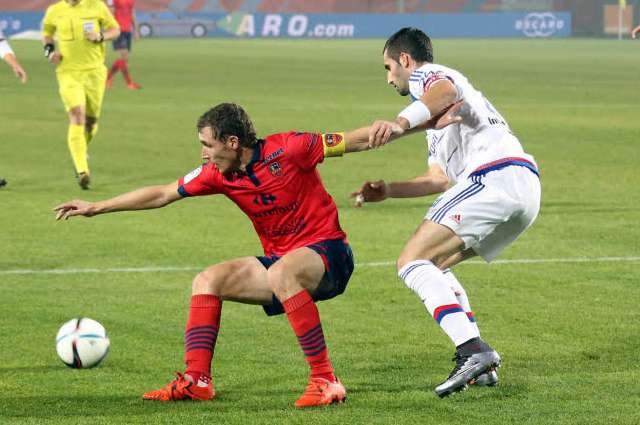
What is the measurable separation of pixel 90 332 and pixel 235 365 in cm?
82

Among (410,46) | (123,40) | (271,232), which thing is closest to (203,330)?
(271,232)

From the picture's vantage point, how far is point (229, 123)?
6676 mm

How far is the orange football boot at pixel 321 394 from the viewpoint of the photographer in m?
6.55

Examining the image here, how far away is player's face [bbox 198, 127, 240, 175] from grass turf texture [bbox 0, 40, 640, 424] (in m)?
1.18

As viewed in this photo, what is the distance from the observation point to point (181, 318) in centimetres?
884

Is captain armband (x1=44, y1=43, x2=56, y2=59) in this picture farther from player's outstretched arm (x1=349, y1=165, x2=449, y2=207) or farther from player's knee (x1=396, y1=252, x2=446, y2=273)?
player's knee (x1=396, y1=252, x2=446, y2=273)

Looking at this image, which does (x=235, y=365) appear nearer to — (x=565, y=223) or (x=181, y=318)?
(x=181, y=318)

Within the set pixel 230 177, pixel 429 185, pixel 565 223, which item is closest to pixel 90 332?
pixel 230 177

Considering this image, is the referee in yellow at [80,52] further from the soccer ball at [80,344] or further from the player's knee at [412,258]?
the player's knee at [412,258]

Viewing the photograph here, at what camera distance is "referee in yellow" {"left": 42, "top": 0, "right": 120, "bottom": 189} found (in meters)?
16.0

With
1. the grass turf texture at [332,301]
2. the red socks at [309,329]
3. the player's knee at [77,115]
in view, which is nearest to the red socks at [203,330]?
the grass turf texture at [332,301]

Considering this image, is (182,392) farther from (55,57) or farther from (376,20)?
(376,20)

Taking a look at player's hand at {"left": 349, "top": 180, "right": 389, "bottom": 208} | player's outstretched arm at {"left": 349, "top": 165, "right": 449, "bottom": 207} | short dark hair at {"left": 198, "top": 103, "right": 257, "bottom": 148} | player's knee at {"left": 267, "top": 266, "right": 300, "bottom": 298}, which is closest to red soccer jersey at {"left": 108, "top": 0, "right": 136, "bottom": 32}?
player's outstretched arm at {"left": 349, "top": 165, "right": 449, "bottom": 207}

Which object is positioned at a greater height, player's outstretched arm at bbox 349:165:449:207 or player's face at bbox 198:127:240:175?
player's face at bbox 198:127:240:175
